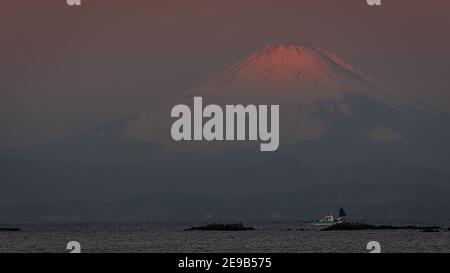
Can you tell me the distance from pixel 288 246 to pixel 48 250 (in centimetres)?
2406
